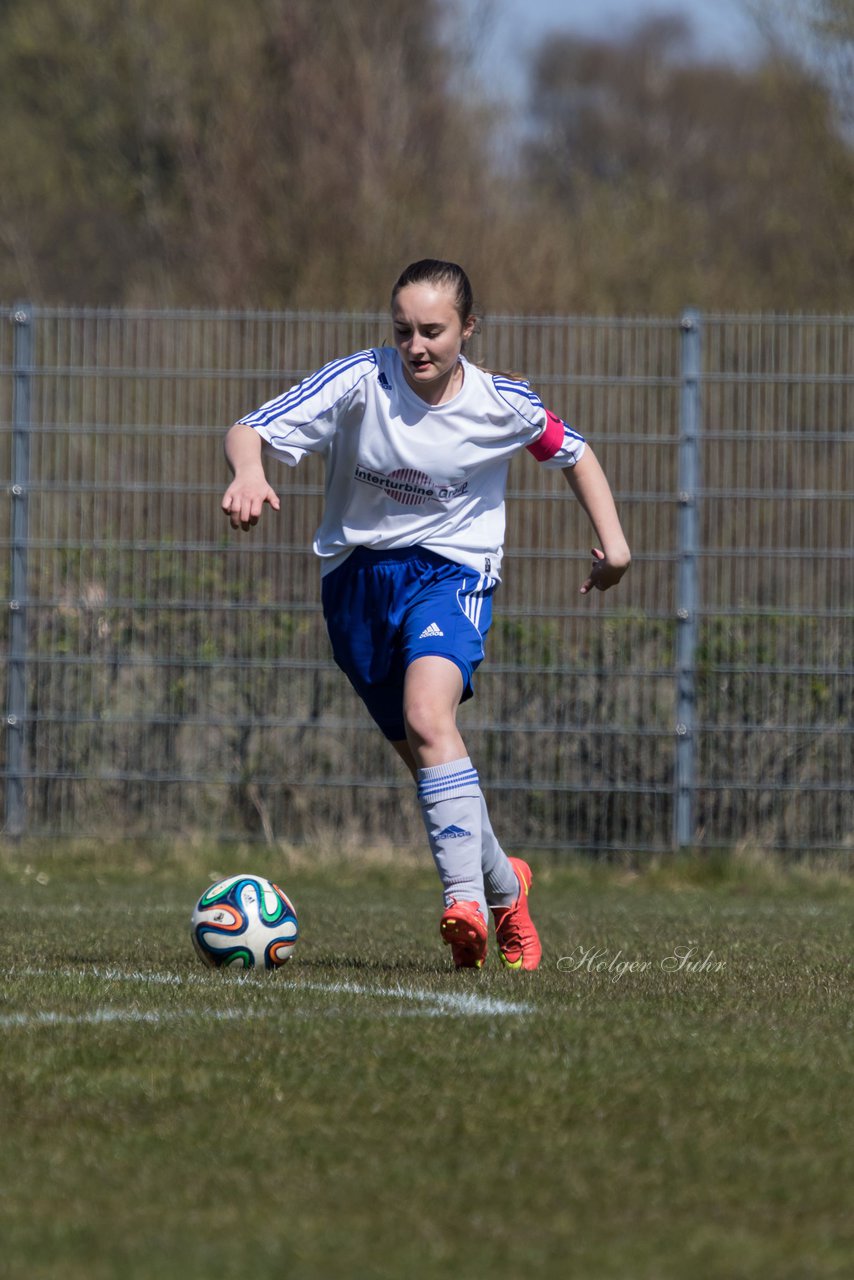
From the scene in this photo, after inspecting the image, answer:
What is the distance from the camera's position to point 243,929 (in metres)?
5.50

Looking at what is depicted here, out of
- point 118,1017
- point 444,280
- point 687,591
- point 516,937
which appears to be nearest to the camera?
point 118,1017

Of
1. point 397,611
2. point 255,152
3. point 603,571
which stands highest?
point 255,152

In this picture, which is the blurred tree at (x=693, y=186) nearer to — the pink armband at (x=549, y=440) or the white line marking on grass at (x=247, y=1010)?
the pink armband at (x=549, y=440)

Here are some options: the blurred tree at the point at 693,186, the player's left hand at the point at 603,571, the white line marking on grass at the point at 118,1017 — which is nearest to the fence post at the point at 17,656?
the blurred tree at the point at 693,186

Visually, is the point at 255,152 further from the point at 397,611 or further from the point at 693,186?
the point at 693,186

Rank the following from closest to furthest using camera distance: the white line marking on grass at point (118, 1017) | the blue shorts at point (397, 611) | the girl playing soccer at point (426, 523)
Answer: the white line marking on grass at point (118, 1017) → the girl playing soccer at point (426, 523) → the blue shorts at point (397, 611)

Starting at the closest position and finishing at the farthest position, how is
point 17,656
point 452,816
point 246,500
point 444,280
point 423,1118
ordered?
point 423,1118 < point 246,500 < point 452,816 < point 444,280 < point 17,656

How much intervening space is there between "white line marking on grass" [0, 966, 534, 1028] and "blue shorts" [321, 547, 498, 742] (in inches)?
39.4

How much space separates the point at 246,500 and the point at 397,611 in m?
0.85

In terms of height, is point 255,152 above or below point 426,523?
above

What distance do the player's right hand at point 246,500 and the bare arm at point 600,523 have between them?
114cm

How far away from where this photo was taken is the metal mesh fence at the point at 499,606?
1011cm

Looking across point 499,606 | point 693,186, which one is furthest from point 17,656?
point 693,186

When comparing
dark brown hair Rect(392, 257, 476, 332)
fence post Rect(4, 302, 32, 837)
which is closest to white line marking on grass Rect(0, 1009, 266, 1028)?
dark brown hair Rect(392, 257, 476, 332)
